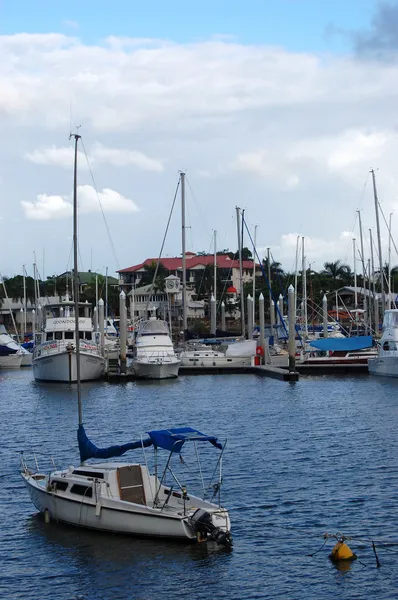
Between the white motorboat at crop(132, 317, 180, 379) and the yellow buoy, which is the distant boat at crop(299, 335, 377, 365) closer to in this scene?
the white motorboat at crop(132, 317, 180, 379)

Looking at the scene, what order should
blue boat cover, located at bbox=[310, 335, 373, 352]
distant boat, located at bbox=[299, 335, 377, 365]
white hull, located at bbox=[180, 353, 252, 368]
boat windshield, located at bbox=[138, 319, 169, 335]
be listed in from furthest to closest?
white hull, located at bbox=[180, 353, 252, 368]
blue boat cover, located at bbox=[310, 335, 373, 352]
distant boat, located at bbox=[299, 335, 377, 365]
boat windshield, located at bbox=[138, 319, 169, 335]

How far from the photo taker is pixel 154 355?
77375 mm

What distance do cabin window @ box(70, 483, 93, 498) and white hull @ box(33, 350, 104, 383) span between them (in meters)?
43.5

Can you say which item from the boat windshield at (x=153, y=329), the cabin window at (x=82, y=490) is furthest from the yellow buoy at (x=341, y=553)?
the boat windshield at (x=153, y=329)

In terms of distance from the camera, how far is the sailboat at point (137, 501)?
25016 millimetres

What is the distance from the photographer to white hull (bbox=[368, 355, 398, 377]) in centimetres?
7419

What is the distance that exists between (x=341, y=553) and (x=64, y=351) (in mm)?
→ 48673

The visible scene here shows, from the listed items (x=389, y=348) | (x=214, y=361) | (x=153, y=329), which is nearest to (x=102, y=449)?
(x=389, y=348)

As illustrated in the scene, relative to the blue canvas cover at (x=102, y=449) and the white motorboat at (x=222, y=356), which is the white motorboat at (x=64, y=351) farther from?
the blue canvas cover at (x=102, y=449)

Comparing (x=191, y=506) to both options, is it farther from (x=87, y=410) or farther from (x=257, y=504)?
(x=87, y=410)

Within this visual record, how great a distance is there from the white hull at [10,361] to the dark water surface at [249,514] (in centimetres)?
4665

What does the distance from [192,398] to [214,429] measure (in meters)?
15.8

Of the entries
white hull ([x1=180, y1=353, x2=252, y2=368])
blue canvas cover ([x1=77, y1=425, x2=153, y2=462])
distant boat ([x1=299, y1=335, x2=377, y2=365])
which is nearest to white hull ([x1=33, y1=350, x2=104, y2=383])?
white hull ([x1=180, y1=353, x2=252, y2=368])

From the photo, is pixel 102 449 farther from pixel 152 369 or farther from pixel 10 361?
pixel 10 361
